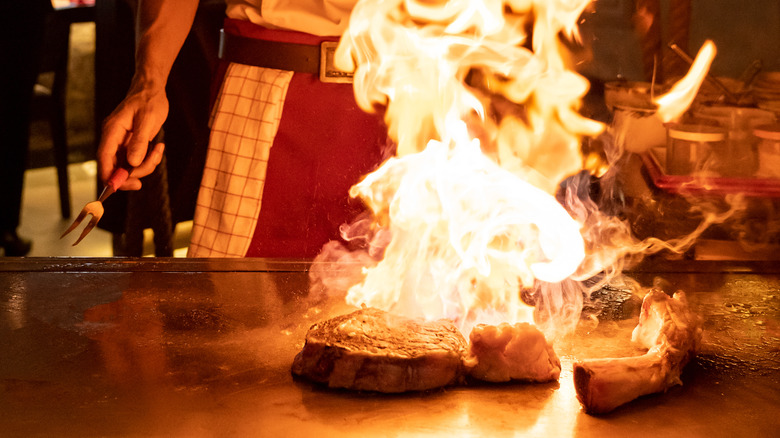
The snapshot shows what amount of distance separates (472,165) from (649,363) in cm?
98

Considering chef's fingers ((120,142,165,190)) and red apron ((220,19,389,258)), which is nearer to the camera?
chef's fingers ((120,142,165,190))

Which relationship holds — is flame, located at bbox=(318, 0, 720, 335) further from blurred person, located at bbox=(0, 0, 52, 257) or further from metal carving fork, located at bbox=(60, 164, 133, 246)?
blurred person, located at bbox=(0, 0, 52, 257)

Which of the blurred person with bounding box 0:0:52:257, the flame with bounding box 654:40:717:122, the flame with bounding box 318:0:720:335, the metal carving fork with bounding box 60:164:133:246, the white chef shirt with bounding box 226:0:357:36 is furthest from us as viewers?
the blurred person with bounding box 0:0:52:257

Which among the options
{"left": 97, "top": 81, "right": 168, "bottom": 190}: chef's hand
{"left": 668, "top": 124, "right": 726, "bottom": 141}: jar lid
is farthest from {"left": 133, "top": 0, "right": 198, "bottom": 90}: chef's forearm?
{"left": 668, "top": 124, "right": 726, "bottom": 141}: jar lid

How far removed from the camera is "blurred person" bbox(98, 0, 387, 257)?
3.59 metres

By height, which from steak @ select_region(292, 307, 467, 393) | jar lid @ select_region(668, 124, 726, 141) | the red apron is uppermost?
jar lid @ select_region(668, 124, 726, 141)

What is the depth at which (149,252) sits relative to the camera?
7176 millimetres

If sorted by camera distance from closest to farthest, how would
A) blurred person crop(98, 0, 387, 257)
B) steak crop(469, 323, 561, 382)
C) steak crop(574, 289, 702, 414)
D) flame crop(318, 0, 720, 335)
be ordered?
steak crop(574, 289, 702, 414)
steak crop(469, 323, 561, 382)
flame crop(318, 0, 720, 335)
blurred person crop(98, 0, 387, 257)

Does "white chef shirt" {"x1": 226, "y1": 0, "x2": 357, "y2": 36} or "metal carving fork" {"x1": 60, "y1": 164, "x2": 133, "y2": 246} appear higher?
"white chef shirt" {"x1": 226, "y1": 0, "x2": 357, "y2": 36}

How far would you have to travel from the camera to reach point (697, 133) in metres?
3.88

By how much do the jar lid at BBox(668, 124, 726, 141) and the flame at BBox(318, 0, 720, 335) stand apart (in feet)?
0.99

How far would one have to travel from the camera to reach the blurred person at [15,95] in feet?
22.0

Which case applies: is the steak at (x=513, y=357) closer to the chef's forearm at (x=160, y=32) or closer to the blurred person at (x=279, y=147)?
the blurred person at (x=279, y=147)

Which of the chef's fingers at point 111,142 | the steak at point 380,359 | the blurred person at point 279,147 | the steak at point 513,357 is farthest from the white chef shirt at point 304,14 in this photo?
the steak at point 513,357
